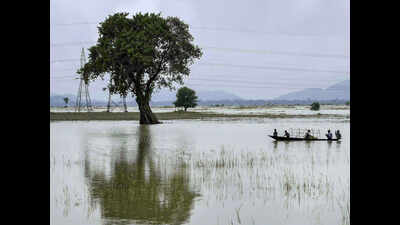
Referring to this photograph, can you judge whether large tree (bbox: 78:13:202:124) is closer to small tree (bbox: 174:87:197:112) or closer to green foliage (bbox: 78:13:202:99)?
green foliage (bbox: 78:13:202:99)

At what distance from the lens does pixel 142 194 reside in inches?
638

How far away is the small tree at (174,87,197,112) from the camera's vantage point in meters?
153

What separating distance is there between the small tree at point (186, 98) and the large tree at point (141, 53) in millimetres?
77630

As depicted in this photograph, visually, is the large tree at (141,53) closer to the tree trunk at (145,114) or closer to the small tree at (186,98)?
the tree trunk at (145,114)

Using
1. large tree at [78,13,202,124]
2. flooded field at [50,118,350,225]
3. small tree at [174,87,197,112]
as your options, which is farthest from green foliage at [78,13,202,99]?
small tree at [174,87,197,112]

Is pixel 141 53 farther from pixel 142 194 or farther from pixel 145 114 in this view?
pixel 142 194

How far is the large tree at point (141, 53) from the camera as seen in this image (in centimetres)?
7012

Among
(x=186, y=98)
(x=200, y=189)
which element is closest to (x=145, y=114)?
(x=200, y=189)

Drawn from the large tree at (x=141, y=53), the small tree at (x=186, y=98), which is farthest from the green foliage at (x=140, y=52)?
the small tree at (x=186, y=98)

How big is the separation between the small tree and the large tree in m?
77.6

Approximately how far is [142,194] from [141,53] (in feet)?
185
